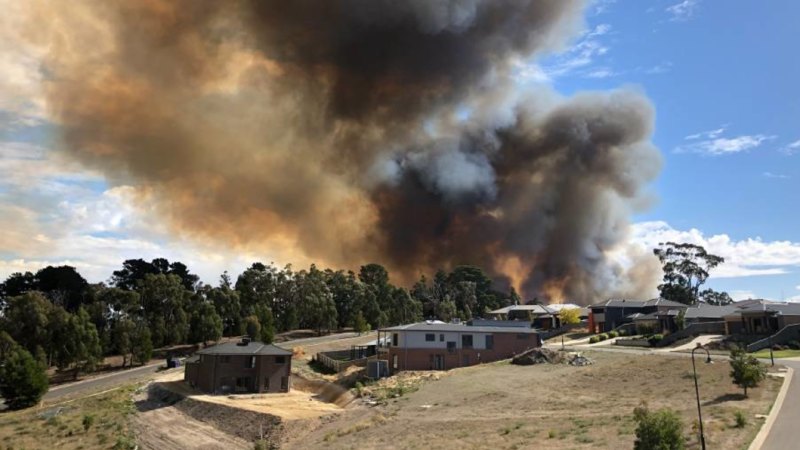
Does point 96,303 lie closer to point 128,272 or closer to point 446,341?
point 128,272

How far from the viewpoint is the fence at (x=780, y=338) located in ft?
227

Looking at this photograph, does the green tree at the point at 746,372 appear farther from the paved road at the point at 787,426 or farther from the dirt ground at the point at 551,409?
the paved road at the point at 787,426

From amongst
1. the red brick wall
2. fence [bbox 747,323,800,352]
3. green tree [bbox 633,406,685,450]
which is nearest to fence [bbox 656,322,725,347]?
fence [bbox 747,323,800,352]

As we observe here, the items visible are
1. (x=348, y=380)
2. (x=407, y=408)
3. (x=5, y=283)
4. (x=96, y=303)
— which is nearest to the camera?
(x=407, y=408)

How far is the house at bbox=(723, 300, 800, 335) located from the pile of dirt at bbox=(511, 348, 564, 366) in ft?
90.2

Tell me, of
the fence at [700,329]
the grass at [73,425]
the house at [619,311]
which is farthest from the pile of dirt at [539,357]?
the grass at [73,425]

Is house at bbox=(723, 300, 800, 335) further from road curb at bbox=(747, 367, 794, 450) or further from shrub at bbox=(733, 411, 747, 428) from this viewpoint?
shrub at bbox=(733, 411, 747, 428)

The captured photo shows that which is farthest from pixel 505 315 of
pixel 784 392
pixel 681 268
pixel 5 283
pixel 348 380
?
pixel 5 283

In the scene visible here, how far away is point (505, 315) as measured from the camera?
13438 centimetres

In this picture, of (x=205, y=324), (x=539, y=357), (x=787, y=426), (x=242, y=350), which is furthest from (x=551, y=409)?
(x=205, y=324)

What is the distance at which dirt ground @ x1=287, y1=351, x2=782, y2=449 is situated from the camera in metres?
36.5

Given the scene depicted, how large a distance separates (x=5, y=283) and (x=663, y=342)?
124365 millimetres

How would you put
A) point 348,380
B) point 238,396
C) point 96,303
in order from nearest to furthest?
point 238,396 → point 348,380 → point 96,303

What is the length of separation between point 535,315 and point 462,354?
5588 cm
